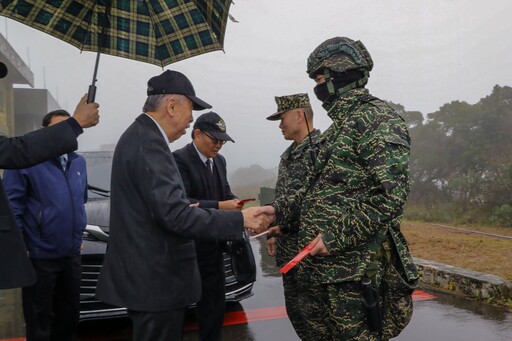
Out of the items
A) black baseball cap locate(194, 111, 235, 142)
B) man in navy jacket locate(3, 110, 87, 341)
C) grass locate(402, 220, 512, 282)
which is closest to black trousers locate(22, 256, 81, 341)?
man in navy jacket locate(3, 110, 87, 341)

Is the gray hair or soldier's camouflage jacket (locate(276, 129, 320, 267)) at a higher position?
the gray hair

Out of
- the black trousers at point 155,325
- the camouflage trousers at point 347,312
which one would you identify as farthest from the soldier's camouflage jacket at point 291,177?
the black trousers at point 155,325

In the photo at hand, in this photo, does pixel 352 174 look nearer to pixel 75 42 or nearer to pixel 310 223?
pixel 310 223

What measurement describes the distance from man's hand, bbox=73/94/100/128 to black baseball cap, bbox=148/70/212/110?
0.30 metres

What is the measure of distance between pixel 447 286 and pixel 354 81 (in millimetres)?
4165

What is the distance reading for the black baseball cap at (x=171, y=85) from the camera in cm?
219

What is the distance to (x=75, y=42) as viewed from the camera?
2.82 meters

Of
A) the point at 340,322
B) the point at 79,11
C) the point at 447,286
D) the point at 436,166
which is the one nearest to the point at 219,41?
the point at 79,11

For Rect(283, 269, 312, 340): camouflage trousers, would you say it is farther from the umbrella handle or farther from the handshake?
the umbrella handle

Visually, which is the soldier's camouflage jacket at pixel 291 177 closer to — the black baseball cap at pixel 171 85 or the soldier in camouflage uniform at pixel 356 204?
the soldier in camouflage uniform at pixel 356 204

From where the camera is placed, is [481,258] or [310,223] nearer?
[310,223]

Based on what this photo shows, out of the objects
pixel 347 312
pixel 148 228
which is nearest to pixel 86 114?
pixel 148 228

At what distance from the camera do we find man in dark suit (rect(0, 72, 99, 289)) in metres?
1.86

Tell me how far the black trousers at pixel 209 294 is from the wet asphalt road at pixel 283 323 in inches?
38.4
